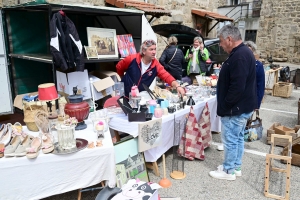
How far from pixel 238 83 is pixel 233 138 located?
2.29 feet

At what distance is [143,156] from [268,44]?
15.8m

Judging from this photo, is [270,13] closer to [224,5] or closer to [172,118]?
[224,5]

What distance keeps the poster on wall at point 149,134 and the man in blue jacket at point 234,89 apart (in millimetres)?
757

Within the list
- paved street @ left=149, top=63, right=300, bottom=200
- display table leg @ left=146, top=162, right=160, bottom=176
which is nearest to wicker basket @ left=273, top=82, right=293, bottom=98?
paved street @ left=149, top=63, right=300, bottom=200

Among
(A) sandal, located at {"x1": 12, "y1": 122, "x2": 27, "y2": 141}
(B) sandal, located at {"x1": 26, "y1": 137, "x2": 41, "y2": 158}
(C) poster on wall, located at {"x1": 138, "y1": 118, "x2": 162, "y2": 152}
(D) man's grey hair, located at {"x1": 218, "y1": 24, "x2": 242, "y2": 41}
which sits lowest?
(C) poster on wall, located at {"x1": 138, "y1": 118, "x2": 162, "y2": 152}

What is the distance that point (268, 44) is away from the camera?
628 inches

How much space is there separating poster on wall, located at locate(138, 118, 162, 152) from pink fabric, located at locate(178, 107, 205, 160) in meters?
0.60

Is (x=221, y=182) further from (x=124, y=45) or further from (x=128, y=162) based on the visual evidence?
(x=124, y=45)

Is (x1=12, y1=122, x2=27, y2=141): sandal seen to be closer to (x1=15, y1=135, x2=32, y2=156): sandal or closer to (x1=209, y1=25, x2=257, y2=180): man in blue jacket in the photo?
(x1=15, y1=135, x2=32, y2=156): sandal

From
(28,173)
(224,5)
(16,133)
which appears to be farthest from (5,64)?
(224,5)

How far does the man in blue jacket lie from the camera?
2.57 metres

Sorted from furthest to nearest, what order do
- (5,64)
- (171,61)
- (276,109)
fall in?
(276,109) → (171,61) → (5,64)

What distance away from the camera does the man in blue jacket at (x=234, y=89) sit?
8.43 ft

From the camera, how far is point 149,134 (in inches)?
108
